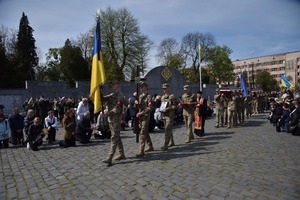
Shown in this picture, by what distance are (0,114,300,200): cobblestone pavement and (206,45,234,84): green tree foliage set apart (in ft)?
192

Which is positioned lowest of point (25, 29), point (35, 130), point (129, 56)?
point (35, 130)

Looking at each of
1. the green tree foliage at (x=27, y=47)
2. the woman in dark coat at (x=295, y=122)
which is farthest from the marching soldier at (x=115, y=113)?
the green tree foliage at (x=27, y=47)

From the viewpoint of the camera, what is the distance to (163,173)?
5.52 meters

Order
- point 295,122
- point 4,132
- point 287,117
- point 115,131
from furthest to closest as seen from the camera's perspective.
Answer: point 287,117
point 295,122
point 4,132
point 115,131

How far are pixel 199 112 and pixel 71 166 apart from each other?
20.4 feet

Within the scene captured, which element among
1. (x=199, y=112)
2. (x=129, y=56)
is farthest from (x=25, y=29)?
(x=199, y=112)

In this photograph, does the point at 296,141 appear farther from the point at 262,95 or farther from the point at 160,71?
the point at 160,71

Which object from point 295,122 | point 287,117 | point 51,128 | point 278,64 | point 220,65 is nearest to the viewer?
point 295,122

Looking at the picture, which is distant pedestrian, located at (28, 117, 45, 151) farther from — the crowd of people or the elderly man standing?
the elderly man standing

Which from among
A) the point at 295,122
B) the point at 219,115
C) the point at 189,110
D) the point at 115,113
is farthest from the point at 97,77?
the point at 295,122

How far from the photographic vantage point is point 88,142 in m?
10.2

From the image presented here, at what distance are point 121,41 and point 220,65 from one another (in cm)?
3749

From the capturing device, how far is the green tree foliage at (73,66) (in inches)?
1681

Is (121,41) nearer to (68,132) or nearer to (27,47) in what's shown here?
(27,47)
